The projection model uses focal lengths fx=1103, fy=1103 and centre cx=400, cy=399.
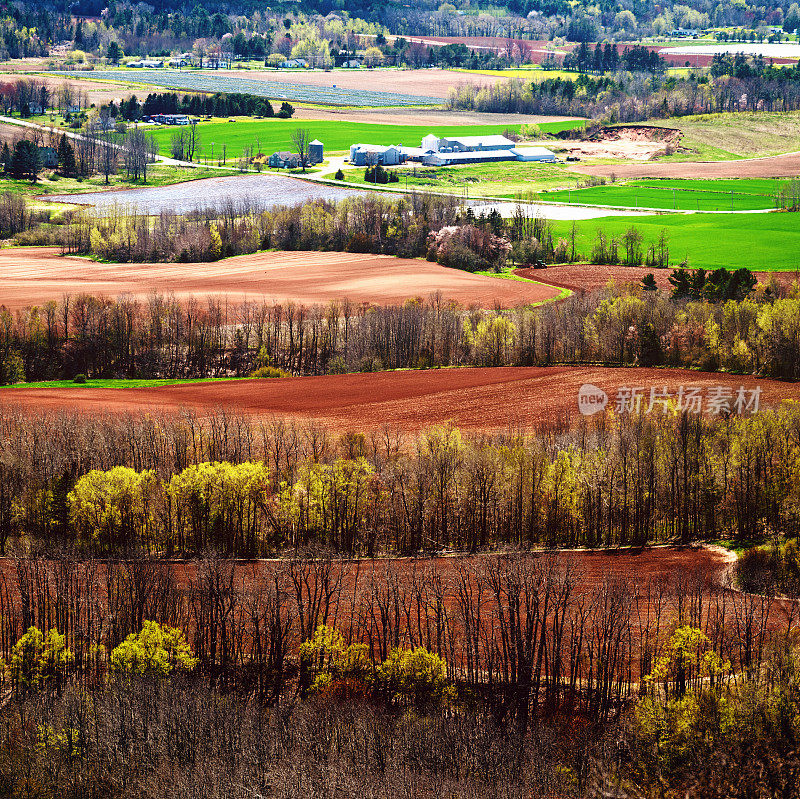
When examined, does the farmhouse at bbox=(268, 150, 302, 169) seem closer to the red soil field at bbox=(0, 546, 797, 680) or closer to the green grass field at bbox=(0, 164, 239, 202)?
the green grass field at bbox=(0, 164, 239, 202)

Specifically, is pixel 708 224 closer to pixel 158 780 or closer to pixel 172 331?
pixel 172 331

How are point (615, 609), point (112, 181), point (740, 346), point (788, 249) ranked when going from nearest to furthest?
point (615, 609), point (740, 346), point (788, 249), point (112, 181)

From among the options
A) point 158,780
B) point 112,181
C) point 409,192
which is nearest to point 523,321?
point 158,780

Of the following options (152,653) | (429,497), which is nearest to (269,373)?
(429,497)

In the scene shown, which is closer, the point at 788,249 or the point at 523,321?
the point at 523,321

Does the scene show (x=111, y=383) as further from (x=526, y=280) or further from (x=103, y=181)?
(x=103, y=181)

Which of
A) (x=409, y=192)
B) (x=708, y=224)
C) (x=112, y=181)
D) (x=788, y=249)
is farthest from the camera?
(x=112, y=181)
